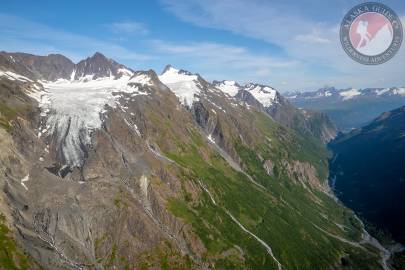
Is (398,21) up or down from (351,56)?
up

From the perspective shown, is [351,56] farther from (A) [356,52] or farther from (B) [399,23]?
(B) [399,23]

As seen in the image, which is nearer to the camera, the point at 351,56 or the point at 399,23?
the point at 399,23

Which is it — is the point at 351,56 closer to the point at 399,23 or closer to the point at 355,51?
the point at 355,51

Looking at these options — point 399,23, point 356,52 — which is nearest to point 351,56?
point 356,52

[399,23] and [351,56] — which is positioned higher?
[399,23]

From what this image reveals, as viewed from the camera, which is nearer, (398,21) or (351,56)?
(398,21)

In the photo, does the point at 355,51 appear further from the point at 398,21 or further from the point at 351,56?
the point at 398,21

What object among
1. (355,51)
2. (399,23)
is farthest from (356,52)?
(399,23)
